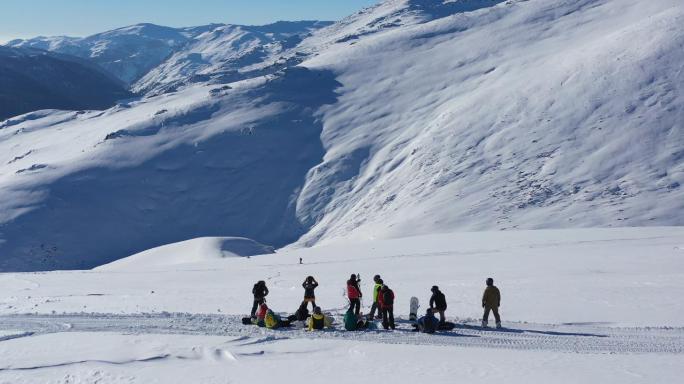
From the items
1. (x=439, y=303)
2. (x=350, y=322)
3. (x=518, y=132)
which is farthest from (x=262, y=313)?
(x=518, y=132)

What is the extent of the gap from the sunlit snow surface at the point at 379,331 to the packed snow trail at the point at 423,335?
0.05m

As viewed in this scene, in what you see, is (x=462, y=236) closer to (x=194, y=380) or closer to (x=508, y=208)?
(x=508, y=208)

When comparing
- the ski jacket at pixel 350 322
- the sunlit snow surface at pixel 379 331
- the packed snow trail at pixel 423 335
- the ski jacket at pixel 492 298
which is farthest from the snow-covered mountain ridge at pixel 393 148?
the ski jacket at pixel 350 322

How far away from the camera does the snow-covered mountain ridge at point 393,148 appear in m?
58.1

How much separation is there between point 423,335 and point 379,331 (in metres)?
1.27

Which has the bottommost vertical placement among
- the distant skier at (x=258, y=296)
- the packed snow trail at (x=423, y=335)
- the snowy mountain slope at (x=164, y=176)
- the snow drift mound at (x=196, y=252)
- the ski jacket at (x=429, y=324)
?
the packed snow trail at (x=423, y=335)

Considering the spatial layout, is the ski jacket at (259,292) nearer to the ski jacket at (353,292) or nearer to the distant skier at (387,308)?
the ski jacket at (353,292)

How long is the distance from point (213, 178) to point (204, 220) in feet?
26.2

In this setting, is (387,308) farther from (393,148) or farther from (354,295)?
(393,148)

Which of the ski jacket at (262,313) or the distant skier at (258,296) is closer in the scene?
the ski jacket at (262,313)

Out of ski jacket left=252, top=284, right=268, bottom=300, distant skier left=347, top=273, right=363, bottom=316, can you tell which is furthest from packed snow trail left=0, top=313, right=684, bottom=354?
distant skier left=347, top=273, right=363, bottom=316

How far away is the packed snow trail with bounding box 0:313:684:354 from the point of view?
15312 mm

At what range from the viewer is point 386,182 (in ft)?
239

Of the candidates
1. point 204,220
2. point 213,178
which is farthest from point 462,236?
point 213,178
